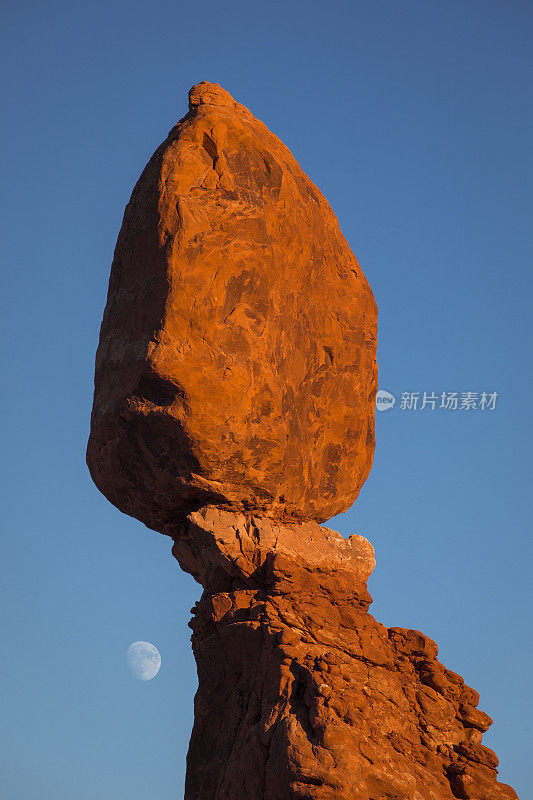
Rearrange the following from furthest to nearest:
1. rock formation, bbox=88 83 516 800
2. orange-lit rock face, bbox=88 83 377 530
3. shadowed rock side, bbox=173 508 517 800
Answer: orange-lit rock face, bbox=88 83 377 530
rock formation, bbox=88 83 516 800
shadowed rock side, bbox=173 508 517 800

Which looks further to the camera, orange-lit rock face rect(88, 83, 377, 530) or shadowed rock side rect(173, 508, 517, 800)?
orange-lit rock face rect(88, 83, 377, 530)

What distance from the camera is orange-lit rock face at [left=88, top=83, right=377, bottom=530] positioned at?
749 centimetres

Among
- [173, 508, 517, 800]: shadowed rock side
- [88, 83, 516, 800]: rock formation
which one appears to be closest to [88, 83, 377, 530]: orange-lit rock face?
[88, 83, 516, 800]: rock formation

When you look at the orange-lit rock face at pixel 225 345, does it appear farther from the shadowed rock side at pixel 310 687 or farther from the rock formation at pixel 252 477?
the shadowed rock side at pixel 310 687

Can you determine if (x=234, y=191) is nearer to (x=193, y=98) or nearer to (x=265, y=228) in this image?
(x=265, y=228)

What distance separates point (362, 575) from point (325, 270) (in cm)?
272

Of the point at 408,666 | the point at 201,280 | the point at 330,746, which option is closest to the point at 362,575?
the point at 408,666

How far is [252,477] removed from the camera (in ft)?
25.5

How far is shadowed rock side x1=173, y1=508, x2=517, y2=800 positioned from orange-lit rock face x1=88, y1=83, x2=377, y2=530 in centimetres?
44

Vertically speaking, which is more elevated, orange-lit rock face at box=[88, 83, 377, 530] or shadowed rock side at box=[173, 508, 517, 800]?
orange-lit rock face at box=[88, 83, 377, 530]

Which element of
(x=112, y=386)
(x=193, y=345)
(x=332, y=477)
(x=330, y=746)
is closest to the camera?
(x=330, y=746)

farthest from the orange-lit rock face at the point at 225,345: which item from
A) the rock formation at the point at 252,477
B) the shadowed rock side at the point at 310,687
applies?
the shadowed rock side at the point at 310,687

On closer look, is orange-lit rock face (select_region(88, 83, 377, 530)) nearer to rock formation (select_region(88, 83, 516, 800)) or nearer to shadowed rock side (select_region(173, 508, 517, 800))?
rock formation (select_region(88, 83, 516, 800))

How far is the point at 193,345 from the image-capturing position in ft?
24.4
